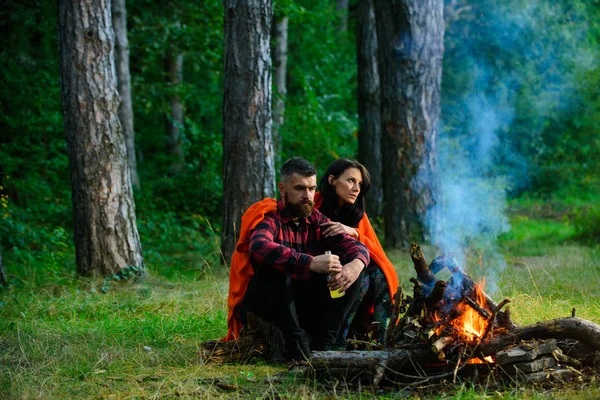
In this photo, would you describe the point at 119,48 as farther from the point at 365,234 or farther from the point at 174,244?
the point at 365,234

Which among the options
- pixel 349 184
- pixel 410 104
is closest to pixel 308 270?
pixel 349 184

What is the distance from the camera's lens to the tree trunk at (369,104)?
1366cm

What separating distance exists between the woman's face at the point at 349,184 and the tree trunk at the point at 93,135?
3.46m

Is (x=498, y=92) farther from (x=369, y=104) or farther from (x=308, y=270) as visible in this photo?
(x=308, y=270)

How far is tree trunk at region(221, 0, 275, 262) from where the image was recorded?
8977mm

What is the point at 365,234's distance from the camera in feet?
18.7

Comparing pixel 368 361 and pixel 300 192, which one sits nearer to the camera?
pixel 368 361

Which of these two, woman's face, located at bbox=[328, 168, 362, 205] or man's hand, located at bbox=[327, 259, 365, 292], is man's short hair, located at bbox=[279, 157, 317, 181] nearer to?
woman's face, located at bbox=[328, 168, 362, 205]

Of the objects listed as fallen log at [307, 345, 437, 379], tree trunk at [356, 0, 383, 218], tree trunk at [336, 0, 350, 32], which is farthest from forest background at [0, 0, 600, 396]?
fallen log at [307, 345, 437, 379]

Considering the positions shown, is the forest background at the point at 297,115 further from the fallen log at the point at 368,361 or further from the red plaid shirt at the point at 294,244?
the fallen log at the point at 368,361

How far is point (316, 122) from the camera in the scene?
16766 mm

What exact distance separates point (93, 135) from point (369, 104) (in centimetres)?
679

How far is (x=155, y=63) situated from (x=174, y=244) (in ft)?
28.8

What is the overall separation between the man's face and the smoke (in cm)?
634
